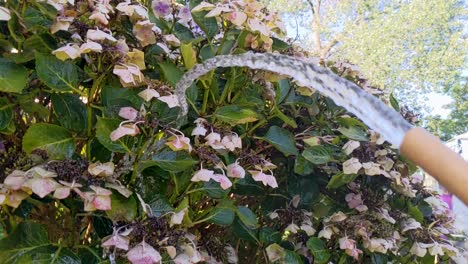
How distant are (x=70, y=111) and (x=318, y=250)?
0.47m

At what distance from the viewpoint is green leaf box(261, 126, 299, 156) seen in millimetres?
837

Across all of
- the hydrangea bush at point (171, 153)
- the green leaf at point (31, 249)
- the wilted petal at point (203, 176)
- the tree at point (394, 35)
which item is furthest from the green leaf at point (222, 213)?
the tree at point (394, 35)

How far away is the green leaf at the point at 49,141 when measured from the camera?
638 mm

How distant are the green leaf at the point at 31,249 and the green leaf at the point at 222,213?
0.68 feet

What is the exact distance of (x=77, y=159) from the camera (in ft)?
2.15

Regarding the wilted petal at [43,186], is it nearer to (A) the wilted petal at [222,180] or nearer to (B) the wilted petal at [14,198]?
(B) the wilted petal at [14,198]

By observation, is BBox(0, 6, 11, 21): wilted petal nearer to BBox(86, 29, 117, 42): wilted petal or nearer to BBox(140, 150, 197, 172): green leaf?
BBox(86, 29, 117, 42): wilted petal

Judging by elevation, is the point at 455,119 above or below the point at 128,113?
below

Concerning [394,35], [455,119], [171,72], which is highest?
[171,72]

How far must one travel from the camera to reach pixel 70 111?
27.2 inches

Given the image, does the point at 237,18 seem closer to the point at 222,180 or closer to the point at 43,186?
the point at 222,180

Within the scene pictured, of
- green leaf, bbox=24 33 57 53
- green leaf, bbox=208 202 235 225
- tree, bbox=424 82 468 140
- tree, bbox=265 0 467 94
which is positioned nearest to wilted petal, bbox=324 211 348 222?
green leaf, bbox=208 202 235 225

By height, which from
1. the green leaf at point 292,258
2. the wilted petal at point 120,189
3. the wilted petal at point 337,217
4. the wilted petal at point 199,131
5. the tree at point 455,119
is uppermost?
the wilted petal at point 199,131

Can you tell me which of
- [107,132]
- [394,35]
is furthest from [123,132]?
[394,35]
